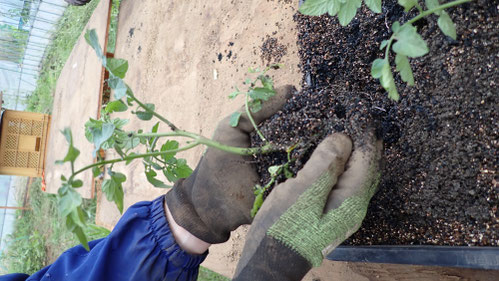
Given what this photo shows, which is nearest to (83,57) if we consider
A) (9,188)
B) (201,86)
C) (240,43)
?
(201,86)

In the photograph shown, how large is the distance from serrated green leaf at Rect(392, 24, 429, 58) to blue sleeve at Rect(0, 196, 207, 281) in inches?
32.8

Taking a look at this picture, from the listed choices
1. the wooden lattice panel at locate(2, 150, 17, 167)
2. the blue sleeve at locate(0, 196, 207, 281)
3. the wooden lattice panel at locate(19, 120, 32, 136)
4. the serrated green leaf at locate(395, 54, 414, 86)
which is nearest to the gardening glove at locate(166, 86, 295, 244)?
the blue sleeve at locate(0, 196, 207, 281)

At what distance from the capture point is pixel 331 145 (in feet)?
2.51

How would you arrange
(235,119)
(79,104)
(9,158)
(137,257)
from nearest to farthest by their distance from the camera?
(235,119) → (137,257) → (79,104) → (9,158)

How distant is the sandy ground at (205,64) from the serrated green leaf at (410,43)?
25.9 inches

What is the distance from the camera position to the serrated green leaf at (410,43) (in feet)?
1.82

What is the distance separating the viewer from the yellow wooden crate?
10.6ft

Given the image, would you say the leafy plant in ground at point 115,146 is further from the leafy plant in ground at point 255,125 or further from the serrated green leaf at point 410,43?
the serrated green leaf at point 410,43

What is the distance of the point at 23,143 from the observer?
11.3 ft

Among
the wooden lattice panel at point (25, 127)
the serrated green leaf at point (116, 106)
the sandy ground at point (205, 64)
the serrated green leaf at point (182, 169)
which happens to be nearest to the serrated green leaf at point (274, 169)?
the serrated green leaf at point (182, 169)

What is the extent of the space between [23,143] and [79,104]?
993 mm

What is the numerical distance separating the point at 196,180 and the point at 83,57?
2437 mm

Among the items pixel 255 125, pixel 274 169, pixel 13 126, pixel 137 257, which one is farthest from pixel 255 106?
pixel 13 126

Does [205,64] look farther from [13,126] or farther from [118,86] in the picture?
[13,126]
